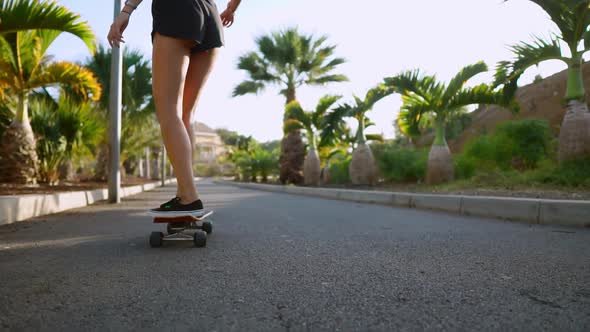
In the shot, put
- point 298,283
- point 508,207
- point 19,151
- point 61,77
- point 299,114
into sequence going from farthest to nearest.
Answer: point 299,114 → point 61,77 → point 19,151 → point 508,207 → point 298,283

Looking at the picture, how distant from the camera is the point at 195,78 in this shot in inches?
104

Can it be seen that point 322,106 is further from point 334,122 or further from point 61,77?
point 61,77

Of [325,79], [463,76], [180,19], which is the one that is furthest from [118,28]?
[325,79]

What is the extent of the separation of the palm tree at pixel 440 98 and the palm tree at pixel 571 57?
5.60 feet

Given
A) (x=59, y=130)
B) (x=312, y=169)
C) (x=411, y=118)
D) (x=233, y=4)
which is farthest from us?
(x=312, y=169)

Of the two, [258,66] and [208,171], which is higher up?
[258,66]

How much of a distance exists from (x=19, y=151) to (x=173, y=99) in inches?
206

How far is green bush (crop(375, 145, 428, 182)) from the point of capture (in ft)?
32.2

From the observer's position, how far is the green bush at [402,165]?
32.2 feet

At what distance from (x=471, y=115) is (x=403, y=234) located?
4517 cm

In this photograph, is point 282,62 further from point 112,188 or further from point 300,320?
point 300,320

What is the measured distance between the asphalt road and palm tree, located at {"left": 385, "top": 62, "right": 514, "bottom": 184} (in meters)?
5.36

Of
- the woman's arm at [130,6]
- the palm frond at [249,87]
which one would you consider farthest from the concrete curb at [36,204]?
the palm frond at [249,87]

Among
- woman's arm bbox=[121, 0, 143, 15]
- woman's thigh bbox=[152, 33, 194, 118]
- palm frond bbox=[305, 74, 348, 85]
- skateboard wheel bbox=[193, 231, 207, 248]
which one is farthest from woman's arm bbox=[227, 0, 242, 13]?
palm frond bbox=[305, 74, 348, 85]
